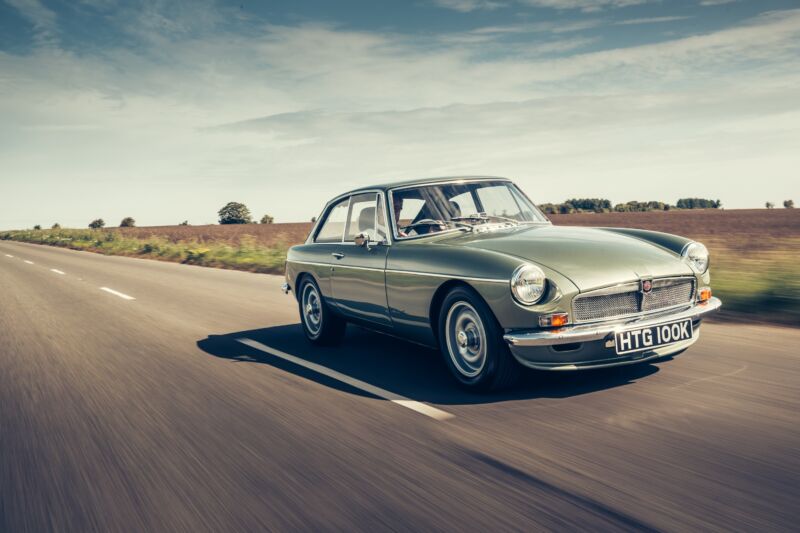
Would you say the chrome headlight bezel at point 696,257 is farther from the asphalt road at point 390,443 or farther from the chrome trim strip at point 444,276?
the chrome trim strip at point 444,276

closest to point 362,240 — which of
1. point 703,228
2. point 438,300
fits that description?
point 438,300

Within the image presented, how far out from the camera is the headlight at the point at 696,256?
16.5 ft

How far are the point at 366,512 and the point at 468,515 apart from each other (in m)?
0.42

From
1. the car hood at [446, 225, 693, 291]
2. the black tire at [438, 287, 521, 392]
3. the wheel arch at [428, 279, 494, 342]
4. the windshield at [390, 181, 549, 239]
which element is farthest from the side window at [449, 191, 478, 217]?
the black tire at [438, 287, 521, 392]

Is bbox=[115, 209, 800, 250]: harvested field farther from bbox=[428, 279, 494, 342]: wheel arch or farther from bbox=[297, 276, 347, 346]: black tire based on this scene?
bbox=[428, 279, 494, 342]: wheel arch

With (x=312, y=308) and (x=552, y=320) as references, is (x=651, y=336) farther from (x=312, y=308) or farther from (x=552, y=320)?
(x=312, y=308)

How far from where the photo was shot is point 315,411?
4.35m

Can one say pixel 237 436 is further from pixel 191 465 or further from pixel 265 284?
pixel 265 284

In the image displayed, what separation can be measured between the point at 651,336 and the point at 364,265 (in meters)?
2.50

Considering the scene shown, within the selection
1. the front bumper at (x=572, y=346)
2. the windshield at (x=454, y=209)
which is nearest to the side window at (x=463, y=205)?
the windshield at (x=454, y=209)

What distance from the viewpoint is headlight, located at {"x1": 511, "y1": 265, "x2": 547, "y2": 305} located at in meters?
4.21

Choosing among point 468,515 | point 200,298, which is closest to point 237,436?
point 468,515

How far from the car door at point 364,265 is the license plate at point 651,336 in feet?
6.44

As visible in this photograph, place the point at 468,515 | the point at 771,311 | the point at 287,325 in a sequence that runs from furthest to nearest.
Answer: the point at 287,325, the point at 771,311, the point at 468,515
